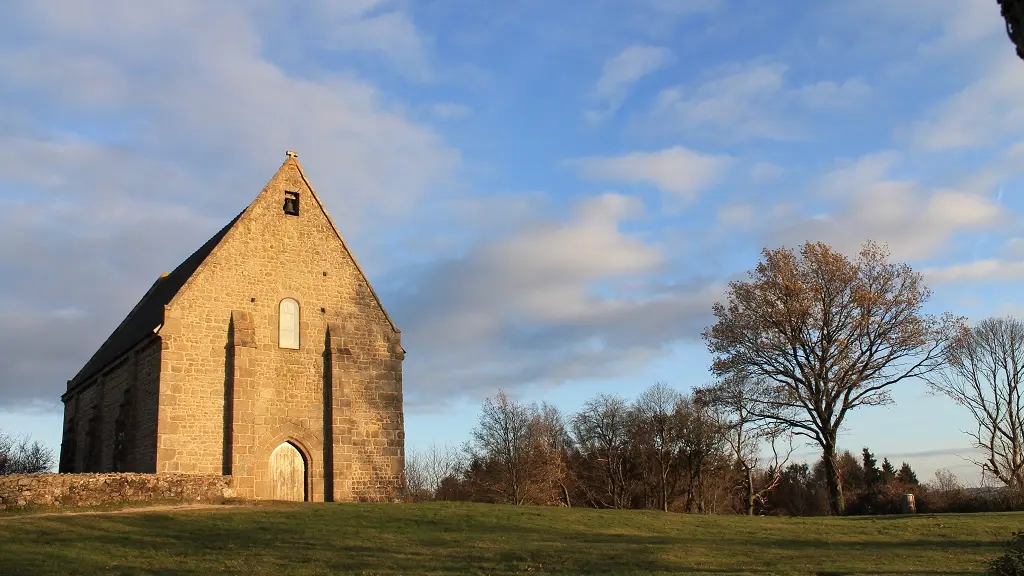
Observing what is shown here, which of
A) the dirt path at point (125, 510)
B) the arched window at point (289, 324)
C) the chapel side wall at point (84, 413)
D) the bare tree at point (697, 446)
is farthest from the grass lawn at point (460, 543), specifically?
the bare tree at point (697, 446)

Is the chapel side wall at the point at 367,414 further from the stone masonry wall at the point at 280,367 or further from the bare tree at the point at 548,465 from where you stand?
the bare tree at the point at 548,465

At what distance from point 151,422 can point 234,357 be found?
3432 mm

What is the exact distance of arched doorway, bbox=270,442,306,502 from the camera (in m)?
27.8

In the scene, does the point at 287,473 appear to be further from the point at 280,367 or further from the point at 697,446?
the point at 697,446

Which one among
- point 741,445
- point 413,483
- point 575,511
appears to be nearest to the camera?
point 575,511

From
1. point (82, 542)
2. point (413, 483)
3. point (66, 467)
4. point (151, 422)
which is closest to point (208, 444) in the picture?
point (151, 422)

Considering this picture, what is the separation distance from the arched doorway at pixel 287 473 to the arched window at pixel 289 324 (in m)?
3.72

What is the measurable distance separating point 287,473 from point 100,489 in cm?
700

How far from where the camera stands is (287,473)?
28172mm

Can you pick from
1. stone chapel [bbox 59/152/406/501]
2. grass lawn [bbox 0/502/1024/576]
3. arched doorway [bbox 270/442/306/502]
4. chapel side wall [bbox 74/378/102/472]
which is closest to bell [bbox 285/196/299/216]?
stone chapel [bbox 59/152/406/501]

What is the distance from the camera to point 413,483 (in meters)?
83.2

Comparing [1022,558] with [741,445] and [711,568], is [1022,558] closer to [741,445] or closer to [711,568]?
[711,568]

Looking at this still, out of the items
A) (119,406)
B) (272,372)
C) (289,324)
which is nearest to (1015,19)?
(272,372)

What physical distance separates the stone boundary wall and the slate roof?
6.79 meters
